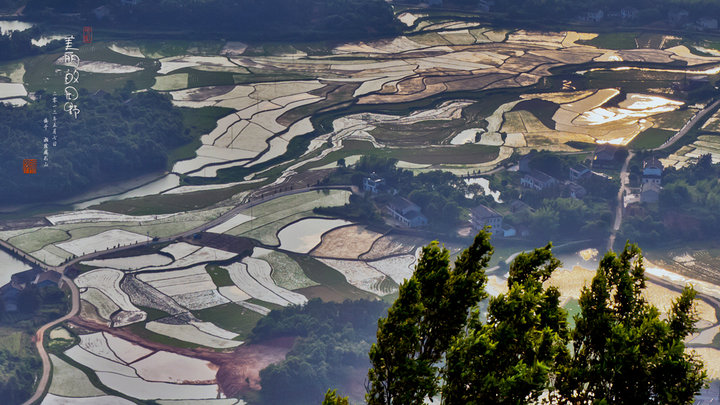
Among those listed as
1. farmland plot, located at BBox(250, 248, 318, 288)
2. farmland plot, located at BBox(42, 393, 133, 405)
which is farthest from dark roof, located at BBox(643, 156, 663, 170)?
farmland plot, located at BBox(42, 393, 133, 405)

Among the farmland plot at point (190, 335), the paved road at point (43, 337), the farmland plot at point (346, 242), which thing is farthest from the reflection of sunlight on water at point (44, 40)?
the farmland plot at point (190, 335)

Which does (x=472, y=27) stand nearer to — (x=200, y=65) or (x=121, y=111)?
(x=200, y=65)

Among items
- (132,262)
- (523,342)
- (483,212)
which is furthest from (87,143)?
(523,342)

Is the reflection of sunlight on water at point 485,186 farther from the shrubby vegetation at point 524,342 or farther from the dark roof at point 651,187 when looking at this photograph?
the shrubby vegetation at point 524,342

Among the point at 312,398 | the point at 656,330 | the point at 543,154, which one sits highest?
the point at 656,330

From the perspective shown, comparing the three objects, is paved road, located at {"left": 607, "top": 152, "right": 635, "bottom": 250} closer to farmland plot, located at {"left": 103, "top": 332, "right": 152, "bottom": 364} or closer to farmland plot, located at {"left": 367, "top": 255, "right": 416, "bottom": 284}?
farmland plot, located at {"left": 367, "top": 255, "right": 416, "bottom": 284}

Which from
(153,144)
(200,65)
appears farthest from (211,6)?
(153,144)
